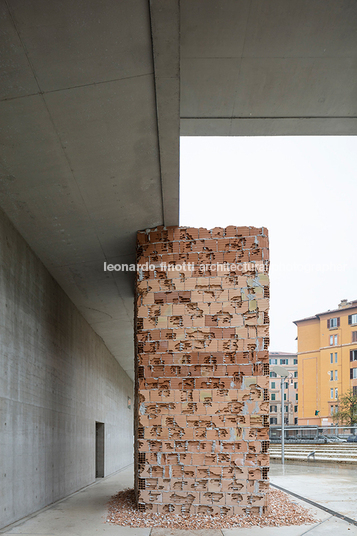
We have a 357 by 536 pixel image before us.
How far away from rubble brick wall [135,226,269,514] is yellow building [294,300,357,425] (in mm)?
45172

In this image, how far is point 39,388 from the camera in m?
7.95

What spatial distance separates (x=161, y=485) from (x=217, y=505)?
32.9 inches

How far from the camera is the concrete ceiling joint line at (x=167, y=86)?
3990mm

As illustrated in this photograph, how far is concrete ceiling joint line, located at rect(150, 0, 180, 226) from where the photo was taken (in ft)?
13.1

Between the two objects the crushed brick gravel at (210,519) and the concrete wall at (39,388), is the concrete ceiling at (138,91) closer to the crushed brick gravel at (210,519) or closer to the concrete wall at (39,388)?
the concrete wall at (39,388)

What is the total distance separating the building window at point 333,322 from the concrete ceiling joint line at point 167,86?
162 ft

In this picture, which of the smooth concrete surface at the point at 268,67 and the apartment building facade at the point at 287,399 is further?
the apartment building facade at the point at 287,399

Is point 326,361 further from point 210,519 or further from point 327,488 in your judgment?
point 210,519

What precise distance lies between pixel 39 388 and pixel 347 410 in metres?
43.6

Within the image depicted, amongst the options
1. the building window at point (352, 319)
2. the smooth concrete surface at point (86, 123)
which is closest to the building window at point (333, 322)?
the building window at point (352, 319)

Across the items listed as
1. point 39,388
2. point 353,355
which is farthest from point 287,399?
point 39,388

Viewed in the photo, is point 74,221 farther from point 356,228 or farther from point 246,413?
point 356,228

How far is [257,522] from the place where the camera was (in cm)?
659

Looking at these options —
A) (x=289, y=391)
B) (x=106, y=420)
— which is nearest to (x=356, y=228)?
(x=289, y=391)
